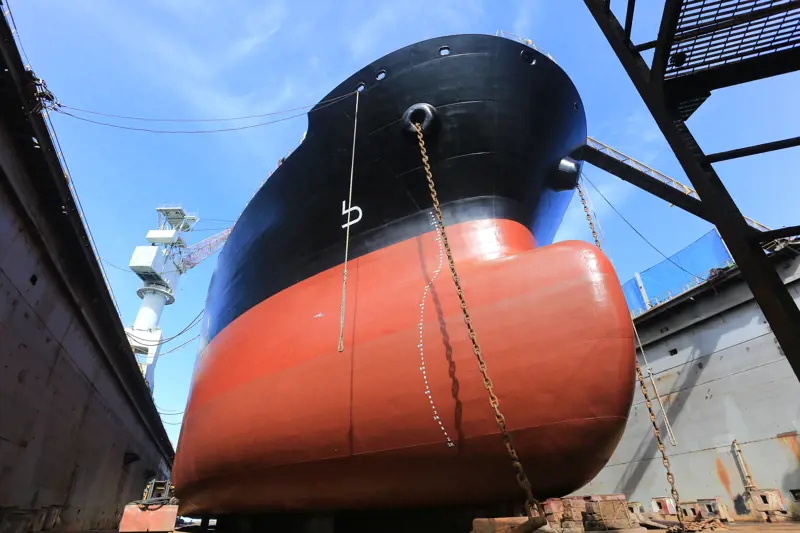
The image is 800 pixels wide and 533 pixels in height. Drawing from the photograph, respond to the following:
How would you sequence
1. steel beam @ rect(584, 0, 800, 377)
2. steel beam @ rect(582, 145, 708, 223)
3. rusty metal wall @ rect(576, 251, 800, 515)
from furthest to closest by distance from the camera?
rusty metal wall @ rect(576, 251, 800, 515), steel beam @ rect(582, 145, 708, 223), steel beam @ rect(584, 0, 800, 377)

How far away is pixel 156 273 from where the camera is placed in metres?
28.7

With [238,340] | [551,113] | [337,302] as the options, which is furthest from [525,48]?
[238,340]

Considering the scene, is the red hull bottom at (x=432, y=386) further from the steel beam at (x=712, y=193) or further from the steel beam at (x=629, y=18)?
the steel beam at (x=629, y=18)

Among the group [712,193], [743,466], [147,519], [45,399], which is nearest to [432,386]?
[712,193]

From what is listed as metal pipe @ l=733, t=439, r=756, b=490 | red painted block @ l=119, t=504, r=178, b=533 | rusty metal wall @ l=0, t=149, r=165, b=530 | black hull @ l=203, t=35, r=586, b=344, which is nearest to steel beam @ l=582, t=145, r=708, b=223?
black hull @ l=203, t=35, r=586, b=344

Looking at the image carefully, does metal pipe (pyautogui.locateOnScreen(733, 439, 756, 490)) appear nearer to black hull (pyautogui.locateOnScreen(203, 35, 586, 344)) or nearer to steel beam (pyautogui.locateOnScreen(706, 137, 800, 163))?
black hull (pyautogui.locateOnScreen(203, 35, 586, 344))

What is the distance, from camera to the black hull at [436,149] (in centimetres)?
479

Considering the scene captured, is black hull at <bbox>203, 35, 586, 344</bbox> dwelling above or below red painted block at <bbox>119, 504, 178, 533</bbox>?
above

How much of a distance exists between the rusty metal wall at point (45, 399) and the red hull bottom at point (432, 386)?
339 cm

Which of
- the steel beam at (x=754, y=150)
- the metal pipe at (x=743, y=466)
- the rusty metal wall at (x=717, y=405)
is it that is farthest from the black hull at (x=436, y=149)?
the metal pipe at (x=743, y=466)

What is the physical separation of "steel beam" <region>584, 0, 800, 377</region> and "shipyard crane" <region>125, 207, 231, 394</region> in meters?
26.3

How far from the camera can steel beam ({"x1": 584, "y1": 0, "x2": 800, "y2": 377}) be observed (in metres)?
2.81

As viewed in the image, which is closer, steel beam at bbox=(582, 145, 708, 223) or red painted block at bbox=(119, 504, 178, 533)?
red painted block at bbox=(119, 504, 178, 533)

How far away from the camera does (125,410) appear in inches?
490
